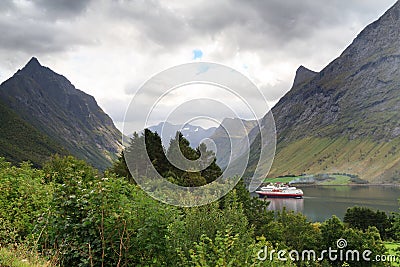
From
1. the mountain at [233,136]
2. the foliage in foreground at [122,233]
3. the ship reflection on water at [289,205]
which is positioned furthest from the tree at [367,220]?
the foliage in foreground at [122,233]

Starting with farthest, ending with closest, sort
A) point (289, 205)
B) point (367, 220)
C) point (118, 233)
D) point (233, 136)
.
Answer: point (289, 205), point (367, 220), point (233, 136), point (118, 233)

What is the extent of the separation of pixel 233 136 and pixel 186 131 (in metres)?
1.13

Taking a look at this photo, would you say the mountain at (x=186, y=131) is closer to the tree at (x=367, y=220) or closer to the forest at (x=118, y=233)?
the forest at (x=118, y=233)

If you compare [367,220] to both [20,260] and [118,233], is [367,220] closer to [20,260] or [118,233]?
[118,233]

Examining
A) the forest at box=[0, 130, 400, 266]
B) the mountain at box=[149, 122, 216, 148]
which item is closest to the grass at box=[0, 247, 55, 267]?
the forest at box=[0, 130, 400, 266]

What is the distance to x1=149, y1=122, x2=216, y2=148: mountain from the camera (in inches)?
363

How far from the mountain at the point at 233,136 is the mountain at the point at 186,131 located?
0.71 ft

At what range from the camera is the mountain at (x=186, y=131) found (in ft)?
30.2

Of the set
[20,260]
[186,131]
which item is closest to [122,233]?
[20,260]

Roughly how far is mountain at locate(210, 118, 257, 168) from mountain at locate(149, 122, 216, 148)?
217 millimetres

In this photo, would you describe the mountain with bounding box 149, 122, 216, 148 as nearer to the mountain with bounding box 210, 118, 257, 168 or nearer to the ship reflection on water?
the mountain with bounding box 210, 118, 257, 168

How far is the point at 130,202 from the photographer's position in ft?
26.7

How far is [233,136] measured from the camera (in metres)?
9.27

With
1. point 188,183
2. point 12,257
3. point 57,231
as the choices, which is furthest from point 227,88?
point 188,183
